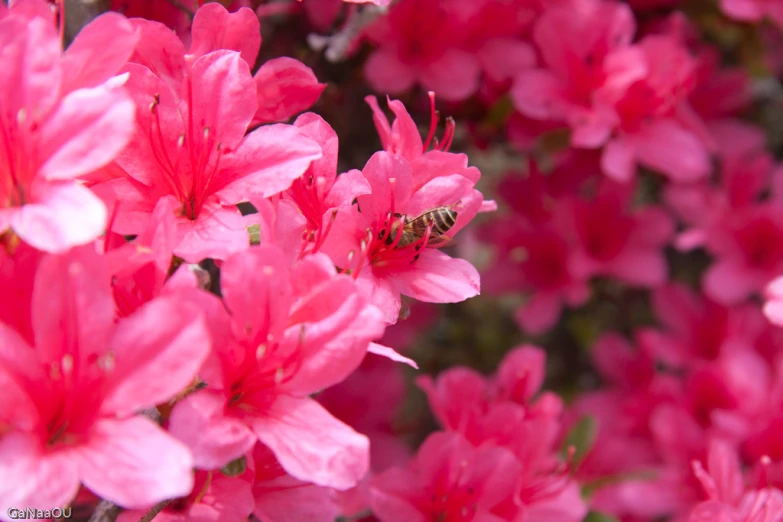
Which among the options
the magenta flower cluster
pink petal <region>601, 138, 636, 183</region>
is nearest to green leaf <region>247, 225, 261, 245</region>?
the magenta flower cluster

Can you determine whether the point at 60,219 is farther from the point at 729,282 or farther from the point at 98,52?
the point at 729,282

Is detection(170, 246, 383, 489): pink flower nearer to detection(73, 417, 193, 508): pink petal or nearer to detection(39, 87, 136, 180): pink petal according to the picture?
detection(73, 417, 193, 508): pink petal

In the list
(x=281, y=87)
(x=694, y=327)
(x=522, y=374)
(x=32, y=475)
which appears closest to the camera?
(x=32, y=475)

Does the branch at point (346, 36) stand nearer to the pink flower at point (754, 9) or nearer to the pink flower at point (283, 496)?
the pink flower at point (283, 496)

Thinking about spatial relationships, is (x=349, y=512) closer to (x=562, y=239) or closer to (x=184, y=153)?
(x=184, y=153)

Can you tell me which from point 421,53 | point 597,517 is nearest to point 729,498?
Result: point 597,517

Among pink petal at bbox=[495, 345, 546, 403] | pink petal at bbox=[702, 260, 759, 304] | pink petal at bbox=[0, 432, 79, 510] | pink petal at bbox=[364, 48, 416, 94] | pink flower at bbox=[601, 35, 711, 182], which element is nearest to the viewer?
pink petal at bbox=[0, 432, 79, 510]
